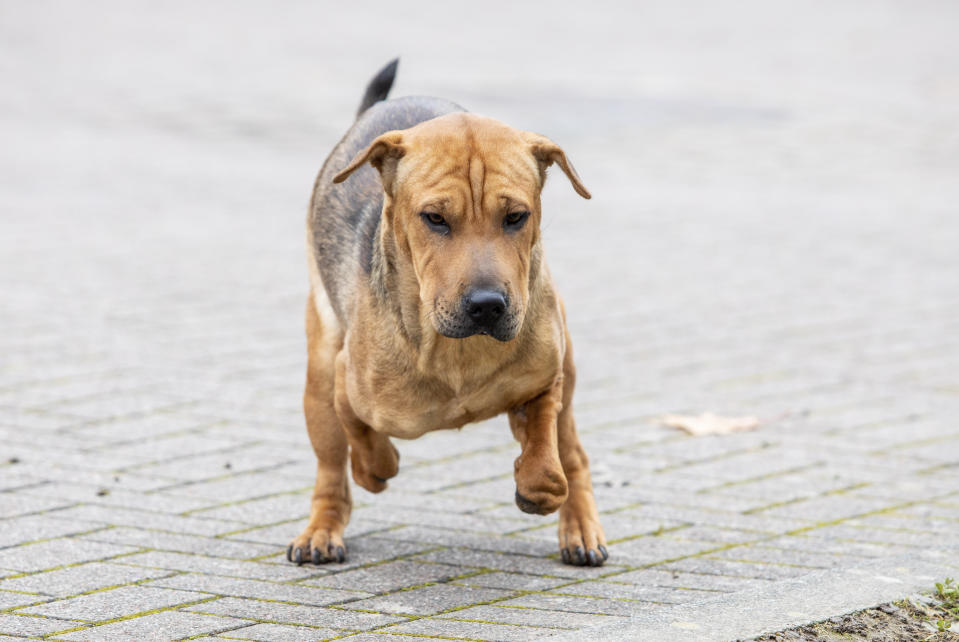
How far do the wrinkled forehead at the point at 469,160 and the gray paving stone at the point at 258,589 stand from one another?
1358mm

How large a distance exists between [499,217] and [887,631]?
1.65m

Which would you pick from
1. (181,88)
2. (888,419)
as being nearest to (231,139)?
(181,88)

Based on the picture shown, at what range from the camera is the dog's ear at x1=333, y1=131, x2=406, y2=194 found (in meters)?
4.20

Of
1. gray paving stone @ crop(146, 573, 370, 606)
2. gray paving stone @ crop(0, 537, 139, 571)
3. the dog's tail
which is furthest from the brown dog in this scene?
gray paving stone @ crop(0, 537, 139, 571)

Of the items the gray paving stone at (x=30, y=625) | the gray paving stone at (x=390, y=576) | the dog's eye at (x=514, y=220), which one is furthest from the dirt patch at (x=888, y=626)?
the gray paving stone at (x=30, y=625)

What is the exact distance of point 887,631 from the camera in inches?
155

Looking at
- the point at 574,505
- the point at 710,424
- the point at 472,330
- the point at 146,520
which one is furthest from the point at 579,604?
the point at 710,424

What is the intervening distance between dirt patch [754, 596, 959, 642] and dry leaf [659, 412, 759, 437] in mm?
2429

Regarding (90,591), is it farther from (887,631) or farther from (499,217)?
(887,631)

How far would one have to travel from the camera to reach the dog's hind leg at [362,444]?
4.79m

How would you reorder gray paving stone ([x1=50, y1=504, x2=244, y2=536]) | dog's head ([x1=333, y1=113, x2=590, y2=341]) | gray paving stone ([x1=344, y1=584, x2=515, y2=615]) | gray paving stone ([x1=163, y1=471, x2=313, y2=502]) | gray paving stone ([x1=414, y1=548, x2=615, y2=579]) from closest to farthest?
dog's head ([x1=333, y1=113, x2=590, y2=341]) → gray paving stone ([x1=344, y1=584, x2=515, y2=615]) → gray paving stone ([x1=414, y1=548, x2=615, y2=579]) → gray paving stone ([x1=50, y1=504, x2=244, y2=536]) → gray paving stone ([x1=163, y1=471, x2=313, y2=502])

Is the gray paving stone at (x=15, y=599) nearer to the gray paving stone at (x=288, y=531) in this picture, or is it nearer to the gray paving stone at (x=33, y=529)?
the gray paving stone at (x=33, y=529)

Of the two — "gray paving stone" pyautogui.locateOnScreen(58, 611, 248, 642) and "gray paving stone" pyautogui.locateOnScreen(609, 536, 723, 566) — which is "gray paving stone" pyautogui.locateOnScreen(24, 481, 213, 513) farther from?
"gray paving stone" pyautogui.locateOnScreen(609, 536, 723, 566)

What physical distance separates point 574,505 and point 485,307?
1.29 metres
